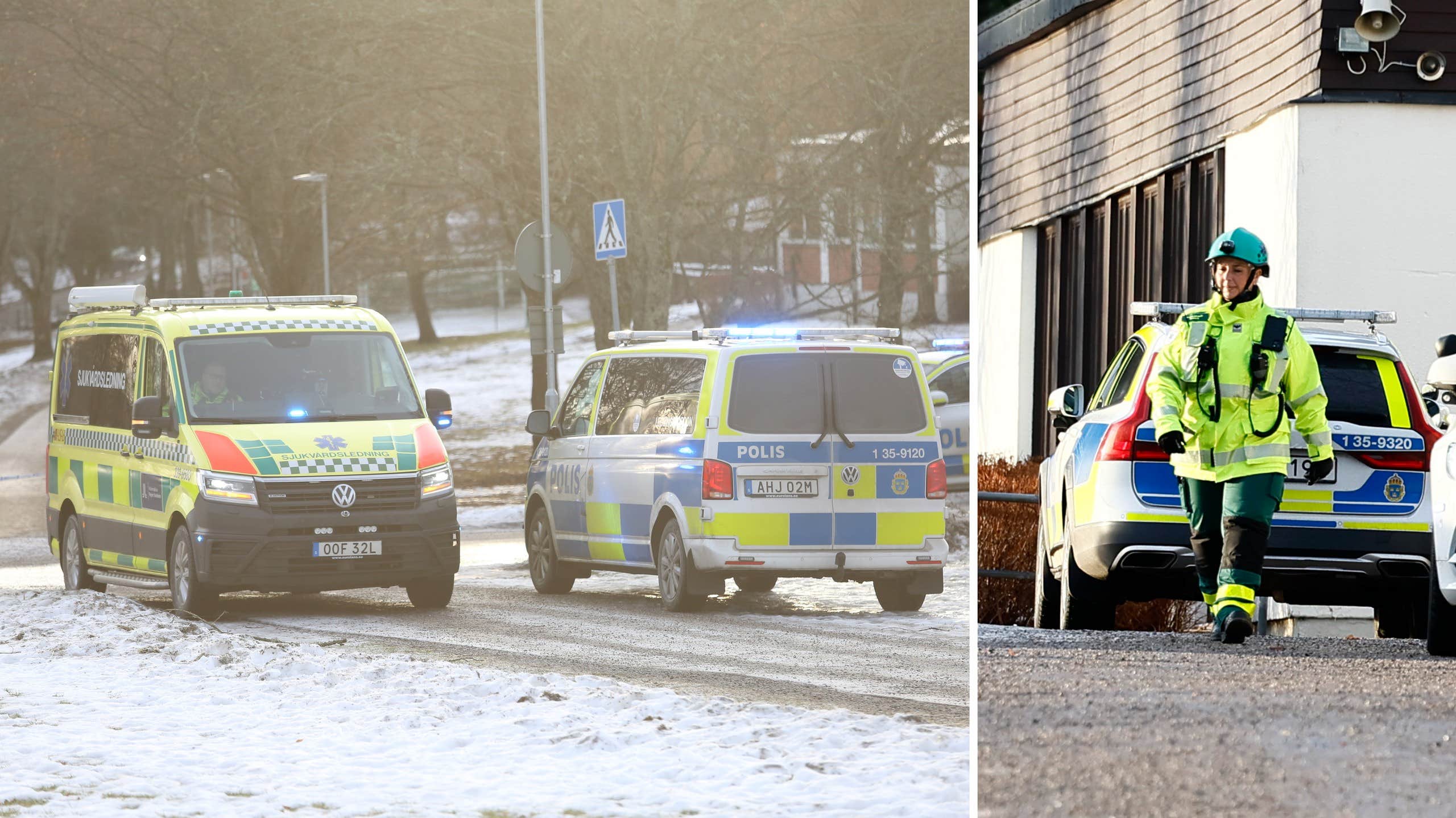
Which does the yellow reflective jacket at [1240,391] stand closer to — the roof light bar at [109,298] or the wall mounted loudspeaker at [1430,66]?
the wall mounted loudspeaker at [1430,66]

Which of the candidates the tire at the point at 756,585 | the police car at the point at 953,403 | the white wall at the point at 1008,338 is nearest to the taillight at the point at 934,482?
the tire at the point at 756,585

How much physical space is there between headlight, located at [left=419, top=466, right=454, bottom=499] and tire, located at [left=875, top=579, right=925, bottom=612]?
264 cm

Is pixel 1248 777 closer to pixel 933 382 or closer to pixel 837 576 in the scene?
pixel 837 576

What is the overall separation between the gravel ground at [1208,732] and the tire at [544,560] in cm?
634

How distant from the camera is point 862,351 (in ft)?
43.5

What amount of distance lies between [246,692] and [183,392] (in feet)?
13.9

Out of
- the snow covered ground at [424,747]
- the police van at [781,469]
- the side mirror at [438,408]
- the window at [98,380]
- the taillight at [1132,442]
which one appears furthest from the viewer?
the window at [98,380]


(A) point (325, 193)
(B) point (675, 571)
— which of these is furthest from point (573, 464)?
(A) point (325, 193)

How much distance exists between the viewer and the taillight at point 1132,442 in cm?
877

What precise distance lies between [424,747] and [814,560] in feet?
16.6

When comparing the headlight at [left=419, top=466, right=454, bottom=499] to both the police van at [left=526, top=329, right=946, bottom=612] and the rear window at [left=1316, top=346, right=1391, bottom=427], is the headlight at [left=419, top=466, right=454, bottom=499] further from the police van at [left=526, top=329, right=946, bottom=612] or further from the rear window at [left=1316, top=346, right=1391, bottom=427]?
the rear window at [left=1316, top=346, right=1391, bottom=427]

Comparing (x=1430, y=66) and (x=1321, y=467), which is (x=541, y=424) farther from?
(x=1321, y=467)

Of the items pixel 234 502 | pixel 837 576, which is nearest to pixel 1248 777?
pixel 837 576

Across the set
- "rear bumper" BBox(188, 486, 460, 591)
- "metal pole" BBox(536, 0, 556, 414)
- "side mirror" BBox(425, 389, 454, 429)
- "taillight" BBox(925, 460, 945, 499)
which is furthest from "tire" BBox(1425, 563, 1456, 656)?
"metal pole" BBox(536, 0, 556, 414)
